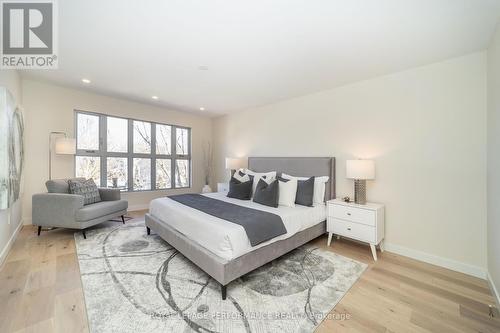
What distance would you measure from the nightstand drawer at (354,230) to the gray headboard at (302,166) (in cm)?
56

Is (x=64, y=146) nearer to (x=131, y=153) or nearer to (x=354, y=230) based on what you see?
(x=131, y=153)

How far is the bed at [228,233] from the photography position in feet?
6.66

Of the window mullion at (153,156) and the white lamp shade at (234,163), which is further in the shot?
the window mullion at (153,156)

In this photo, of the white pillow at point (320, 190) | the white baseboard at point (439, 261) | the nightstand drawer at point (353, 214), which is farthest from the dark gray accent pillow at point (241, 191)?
the white baseboard at point (439, 261)

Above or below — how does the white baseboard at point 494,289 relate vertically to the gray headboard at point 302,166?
below

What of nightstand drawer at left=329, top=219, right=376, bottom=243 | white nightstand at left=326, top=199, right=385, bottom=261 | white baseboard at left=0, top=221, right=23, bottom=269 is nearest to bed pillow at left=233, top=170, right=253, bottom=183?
white nightstand at left=326, top=199, right=385, bottom=261

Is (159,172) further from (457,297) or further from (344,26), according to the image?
(457,297)

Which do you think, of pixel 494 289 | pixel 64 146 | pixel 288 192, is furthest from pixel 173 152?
pixel 494 289

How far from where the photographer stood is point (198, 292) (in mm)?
2027

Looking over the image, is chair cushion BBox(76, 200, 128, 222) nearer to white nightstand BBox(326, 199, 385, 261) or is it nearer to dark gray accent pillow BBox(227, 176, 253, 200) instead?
dark gray accent pillow BBox(227, 176, 253, 200)

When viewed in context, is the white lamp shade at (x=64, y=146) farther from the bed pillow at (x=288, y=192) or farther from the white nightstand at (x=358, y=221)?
the white nightstand at (x=358, y=221)

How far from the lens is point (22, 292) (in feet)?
6.54

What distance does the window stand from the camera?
4539 mm

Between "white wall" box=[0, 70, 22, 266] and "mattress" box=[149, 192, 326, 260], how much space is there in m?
1.67
